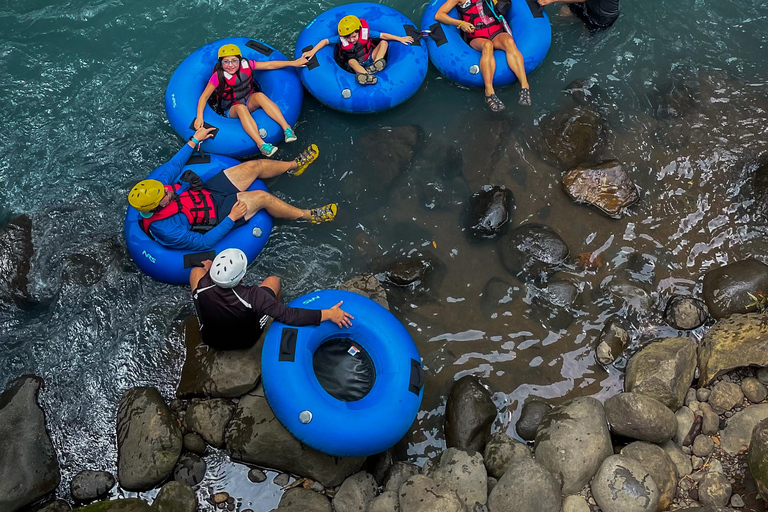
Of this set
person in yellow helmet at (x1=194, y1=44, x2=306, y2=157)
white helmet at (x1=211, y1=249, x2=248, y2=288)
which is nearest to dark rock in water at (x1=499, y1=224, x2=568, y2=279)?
person in yellow helmet at (x1=194, y1=44, x2=306, y2=157)

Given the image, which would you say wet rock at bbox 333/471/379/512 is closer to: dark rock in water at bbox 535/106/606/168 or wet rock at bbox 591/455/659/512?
wet rock at bbox 591/455/659/512

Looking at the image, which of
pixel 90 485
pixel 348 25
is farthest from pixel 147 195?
pixel 348 25

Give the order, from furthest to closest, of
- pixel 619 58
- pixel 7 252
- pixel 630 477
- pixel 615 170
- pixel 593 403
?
pixel 619 58 < pixel 615 170 < pixel 7 252 < pixel 593 403 < pixel 630 477

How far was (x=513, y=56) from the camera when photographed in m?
6.40

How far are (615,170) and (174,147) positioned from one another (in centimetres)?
471

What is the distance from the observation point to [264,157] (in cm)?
631

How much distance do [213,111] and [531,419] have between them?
4356mm

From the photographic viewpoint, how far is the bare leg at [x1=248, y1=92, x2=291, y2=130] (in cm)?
601

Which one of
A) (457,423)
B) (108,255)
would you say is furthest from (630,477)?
(108,255)

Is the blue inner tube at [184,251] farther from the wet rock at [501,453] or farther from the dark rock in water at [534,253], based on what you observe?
the wet rock at [501,453]

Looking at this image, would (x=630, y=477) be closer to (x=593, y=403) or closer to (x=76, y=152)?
(x=593, y=403)

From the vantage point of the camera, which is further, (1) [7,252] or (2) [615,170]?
(2) [615,170]

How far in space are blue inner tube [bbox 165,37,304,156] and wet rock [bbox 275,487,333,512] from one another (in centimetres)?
337

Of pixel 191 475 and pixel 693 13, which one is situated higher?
pixel 693 13
